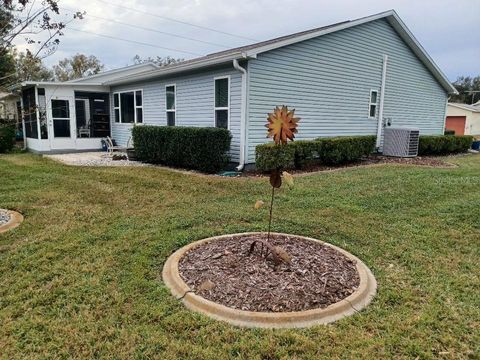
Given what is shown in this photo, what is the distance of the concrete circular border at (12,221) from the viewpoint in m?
4.56

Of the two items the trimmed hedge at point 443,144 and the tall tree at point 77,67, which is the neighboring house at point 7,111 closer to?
the trimmed hedge at point 443,144

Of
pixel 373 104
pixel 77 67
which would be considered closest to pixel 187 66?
pixel 373 104

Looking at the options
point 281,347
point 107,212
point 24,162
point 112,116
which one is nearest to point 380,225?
point 281,347

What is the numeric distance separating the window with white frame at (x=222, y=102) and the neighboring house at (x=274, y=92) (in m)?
0.03

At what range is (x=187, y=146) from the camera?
378 inches

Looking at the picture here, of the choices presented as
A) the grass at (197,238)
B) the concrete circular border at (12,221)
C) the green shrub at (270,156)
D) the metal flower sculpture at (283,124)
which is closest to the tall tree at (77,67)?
the green shrub at (270,156)

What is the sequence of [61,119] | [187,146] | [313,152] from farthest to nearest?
[61,119], [313,152], [187,146]

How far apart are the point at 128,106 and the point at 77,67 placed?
29.0 metres

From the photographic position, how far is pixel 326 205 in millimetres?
5793

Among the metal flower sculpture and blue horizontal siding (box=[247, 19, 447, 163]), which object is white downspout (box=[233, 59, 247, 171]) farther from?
the metal flower sculpture

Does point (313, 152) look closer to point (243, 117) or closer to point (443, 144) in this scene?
point (243, 117)

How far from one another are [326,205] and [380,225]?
1.07m

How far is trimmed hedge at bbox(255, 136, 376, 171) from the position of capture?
28.5ft

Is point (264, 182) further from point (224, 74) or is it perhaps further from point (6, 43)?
point (6, 43)
